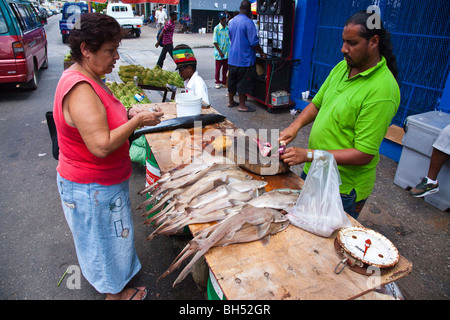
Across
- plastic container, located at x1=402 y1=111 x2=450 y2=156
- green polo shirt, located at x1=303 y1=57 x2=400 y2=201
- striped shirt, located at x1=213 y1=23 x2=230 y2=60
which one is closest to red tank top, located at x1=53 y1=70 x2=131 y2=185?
green polo shirt, located at x1=303 y1=57 x2=400 y2=201

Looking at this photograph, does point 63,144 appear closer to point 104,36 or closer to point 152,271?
point 104,36

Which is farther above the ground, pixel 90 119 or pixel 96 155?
pixel 90 119

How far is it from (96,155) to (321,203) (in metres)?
1.32

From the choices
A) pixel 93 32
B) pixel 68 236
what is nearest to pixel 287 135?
pixel 93 32

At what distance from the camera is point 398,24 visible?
4762 millimetres

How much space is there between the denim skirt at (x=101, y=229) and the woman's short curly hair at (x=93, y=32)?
850mm

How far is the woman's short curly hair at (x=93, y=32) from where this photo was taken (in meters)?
1.57

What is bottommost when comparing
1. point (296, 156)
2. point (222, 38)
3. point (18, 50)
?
point (296, 156)

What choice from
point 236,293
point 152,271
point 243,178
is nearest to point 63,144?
point 243,178

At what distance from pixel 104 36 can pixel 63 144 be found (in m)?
0.71

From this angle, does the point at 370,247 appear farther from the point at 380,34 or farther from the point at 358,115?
the point at 380,34

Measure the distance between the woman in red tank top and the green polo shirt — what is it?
120 cm

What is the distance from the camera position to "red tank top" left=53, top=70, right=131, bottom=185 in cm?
161

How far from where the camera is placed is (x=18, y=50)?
6.75m
